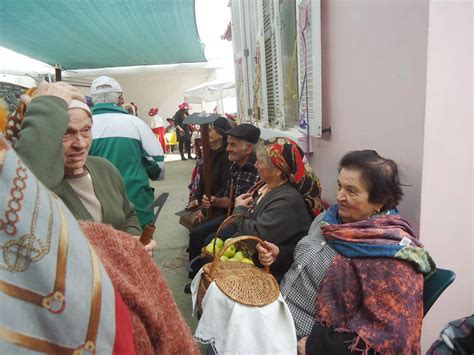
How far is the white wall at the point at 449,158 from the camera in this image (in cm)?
135

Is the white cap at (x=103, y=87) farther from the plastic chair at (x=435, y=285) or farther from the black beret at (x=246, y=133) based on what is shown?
the plastic chair at (x=435, y=285)

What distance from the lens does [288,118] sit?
339cm

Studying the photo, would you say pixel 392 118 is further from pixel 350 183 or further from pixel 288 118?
pixel 288 118

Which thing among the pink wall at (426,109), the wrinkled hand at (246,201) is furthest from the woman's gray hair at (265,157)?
the pink wall at (426,109)

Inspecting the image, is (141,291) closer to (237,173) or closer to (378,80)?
(378,80)

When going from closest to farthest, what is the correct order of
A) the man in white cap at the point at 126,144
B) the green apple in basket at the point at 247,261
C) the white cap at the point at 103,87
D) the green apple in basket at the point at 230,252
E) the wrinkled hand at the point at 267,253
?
the wrinkled hand at the point at 267,253 → the green apple in basket at the point at 247,261 → the green apple in basket at the point at 230,252 → the man in white cap at the point at 126,144 → the white cap at the point at 103,87

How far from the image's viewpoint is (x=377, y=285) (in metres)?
1.28

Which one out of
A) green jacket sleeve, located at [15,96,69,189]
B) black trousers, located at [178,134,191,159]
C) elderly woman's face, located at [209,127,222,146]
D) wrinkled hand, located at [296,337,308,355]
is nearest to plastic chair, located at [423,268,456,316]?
wrinkled hand, located at [296,337,308,355]

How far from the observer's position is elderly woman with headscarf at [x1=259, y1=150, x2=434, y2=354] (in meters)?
1.25

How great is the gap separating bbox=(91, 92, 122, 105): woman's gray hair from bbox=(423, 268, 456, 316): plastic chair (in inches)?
86.5

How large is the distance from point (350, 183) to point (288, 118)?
199 cm

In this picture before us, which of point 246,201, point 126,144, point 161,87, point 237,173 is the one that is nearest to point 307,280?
point 246,201

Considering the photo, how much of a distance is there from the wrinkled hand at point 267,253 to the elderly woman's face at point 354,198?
0.42m

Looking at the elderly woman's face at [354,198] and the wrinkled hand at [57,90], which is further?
the elderly woman's face at [354,198]
